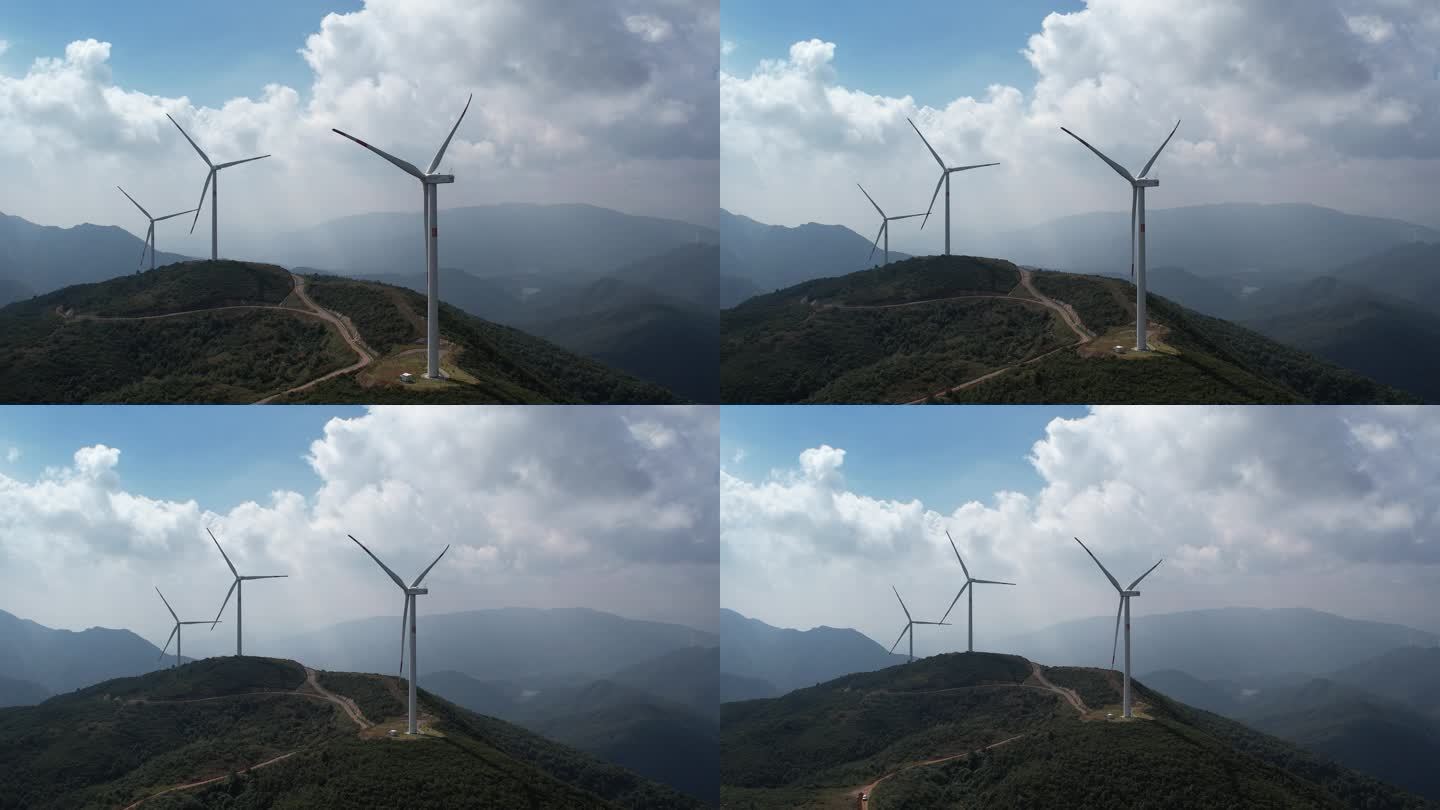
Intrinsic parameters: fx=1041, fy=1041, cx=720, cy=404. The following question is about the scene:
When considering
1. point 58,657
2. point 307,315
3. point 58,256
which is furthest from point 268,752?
point 58,256

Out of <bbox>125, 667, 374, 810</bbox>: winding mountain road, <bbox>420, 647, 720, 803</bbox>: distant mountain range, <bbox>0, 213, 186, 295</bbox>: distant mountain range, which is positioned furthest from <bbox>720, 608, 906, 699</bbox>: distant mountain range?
<bbox>0, 213, 186, 295</bbox>: distant mountain range

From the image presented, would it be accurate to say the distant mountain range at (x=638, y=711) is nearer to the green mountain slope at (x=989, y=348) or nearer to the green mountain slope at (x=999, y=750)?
the green mountain slope at (x=999, y=750)

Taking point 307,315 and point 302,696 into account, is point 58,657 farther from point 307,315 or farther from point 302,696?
point 302,696

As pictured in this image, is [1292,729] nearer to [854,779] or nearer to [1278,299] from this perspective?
[854,779]

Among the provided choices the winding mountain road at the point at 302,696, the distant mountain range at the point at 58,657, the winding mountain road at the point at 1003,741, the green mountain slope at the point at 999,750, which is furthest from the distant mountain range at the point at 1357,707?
the distant mountain range at the point at 58,657

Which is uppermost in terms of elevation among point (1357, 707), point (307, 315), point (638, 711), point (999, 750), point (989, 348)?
point (307, 315)
